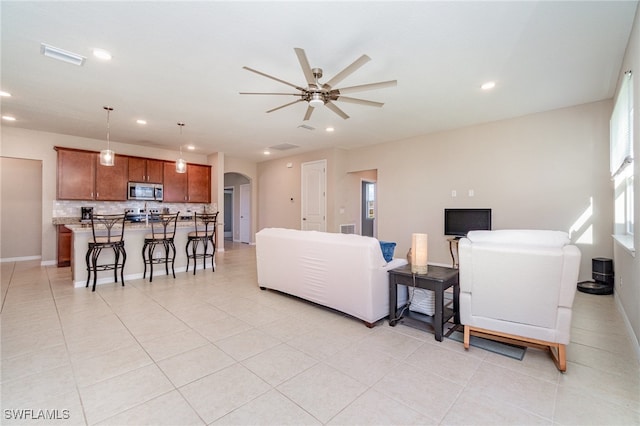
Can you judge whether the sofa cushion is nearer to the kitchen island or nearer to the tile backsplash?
the kitchen island

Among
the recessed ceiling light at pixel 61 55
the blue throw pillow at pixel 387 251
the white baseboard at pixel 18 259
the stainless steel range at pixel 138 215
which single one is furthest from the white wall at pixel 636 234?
the white baseboard at pixel 18 259

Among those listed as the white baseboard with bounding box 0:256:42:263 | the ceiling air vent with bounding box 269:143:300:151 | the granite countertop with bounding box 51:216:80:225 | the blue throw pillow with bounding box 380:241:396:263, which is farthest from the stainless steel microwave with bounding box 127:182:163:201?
the blue throw pillow with bounding box 380:241:396:263

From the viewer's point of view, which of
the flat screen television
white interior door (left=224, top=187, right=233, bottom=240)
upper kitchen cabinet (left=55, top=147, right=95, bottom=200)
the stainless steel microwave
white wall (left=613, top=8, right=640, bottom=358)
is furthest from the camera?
white interior door (left=224, top=187, right=233, bottom=240)

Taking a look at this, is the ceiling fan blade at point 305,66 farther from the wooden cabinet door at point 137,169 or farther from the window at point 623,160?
the wooden cabinet door at point 137,169

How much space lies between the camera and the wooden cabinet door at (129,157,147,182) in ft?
22.0

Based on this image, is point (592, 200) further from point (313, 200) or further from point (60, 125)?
point (60, 125)

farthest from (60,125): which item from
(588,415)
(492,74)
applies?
(588,415)

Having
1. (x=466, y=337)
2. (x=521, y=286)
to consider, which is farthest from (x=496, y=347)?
(x=521, y=286)

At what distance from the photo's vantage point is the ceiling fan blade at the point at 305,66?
2.32 meters

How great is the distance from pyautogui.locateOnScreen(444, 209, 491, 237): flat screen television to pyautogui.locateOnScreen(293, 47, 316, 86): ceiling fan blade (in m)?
3.77

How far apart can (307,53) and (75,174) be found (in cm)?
594

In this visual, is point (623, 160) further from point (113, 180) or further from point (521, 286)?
point (113, 180)

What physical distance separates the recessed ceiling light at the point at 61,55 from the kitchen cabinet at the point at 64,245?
4.09 m

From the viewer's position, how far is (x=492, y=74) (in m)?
3.34
